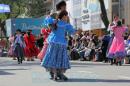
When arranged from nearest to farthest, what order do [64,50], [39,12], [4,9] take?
[64,50] → [4,9] → [39,12]

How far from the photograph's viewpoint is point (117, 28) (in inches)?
839

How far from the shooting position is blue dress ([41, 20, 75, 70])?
45.3ft

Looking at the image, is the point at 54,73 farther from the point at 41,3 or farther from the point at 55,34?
the point at 41,3

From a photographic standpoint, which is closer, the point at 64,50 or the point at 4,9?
the point at 64,50

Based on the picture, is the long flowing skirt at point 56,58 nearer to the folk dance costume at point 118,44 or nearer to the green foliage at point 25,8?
the folk dance costume at point 118,44

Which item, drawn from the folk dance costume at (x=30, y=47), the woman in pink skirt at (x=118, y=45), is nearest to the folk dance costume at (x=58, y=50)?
the woman in pink skirt at (x=118, y=45)

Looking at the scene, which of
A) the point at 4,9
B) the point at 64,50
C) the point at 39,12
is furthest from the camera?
the point at 39,12

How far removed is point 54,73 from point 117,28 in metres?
7.88

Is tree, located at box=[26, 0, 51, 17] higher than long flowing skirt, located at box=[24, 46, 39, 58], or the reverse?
tree, located at box=[26, 0, 51, 17]

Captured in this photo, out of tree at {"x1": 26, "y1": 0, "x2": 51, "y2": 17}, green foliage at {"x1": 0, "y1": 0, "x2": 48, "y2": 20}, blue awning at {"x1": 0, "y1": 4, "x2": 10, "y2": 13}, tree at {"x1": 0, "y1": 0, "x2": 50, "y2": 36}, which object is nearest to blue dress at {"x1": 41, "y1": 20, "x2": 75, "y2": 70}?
blue awning at {"x1": 0, "y1": 4, "x2": 10, "y2": 13}

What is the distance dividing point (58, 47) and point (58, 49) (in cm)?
5

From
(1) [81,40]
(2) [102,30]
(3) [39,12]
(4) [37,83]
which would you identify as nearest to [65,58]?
(4) [37,83]

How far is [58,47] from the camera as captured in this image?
45.6ft

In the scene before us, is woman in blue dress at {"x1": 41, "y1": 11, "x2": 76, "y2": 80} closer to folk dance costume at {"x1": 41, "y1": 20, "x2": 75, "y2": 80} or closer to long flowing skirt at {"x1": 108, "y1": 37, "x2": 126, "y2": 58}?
folk dance costume at {"x1": 41, "y1": 20, "x2": 75, "y2": 80}
